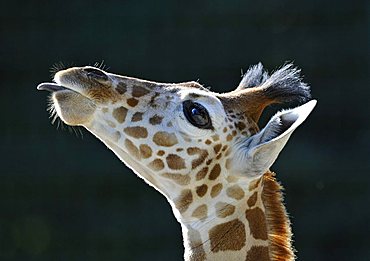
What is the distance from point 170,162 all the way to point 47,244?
4564 millimetres

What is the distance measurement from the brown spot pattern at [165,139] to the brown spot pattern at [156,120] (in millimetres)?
33

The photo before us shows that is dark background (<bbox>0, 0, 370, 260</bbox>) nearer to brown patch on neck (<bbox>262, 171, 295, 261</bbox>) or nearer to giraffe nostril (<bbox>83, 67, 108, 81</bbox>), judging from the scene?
brown patch on neck (<bbox>262, 171, 295, 261</bbox>)

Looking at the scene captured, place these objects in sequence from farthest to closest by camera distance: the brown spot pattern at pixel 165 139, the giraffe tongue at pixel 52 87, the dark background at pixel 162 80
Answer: the dark background at pixel 162 80, the brown spot pattern at pixel 165 139, the giraffe tongue at pixel 52 87

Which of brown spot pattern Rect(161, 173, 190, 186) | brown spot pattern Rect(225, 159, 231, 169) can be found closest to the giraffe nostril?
brown spot pattern Rect(161, 173, 190, 186)

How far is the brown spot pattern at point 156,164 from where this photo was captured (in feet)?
12.1

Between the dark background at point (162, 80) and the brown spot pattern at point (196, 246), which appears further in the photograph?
the dark background at point (162, 80)

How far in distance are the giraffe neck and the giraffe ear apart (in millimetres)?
76

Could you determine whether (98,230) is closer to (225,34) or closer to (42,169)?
(42,169)

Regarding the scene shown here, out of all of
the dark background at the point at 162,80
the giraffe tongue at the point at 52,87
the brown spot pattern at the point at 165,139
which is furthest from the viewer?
the dark background at the point at 162,80

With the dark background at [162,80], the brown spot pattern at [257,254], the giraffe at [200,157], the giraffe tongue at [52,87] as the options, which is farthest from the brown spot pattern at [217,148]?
the dark background at [162,80]

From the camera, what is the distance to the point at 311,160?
791 centimetres

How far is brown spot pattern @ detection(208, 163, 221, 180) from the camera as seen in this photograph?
370 cm

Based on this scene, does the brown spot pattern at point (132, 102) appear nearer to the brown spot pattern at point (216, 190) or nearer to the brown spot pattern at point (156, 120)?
the brown spot pattern at point (156, 120)

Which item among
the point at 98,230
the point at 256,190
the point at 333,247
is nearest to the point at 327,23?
the point at 333,247
